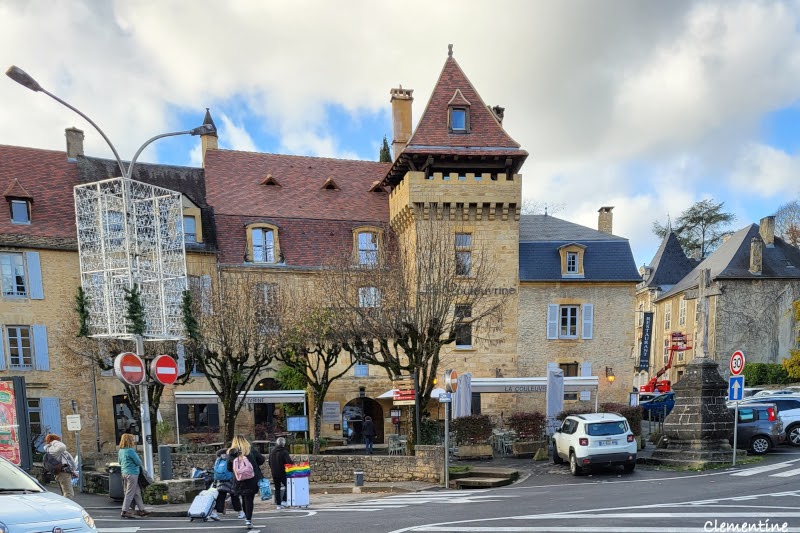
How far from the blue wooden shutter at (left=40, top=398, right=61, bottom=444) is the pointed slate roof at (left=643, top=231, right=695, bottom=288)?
151 ft

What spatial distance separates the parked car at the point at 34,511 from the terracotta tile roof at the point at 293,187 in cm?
2218

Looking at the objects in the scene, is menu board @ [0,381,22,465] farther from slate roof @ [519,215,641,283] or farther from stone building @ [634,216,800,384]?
stone building @ [634,216,800,384]

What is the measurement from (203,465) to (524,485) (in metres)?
9.72

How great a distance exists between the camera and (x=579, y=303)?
28.7m

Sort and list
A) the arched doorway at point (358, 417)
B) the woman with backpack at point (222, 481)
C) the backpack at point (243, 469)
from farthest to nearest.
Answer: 1. the arched doorway at point (358, 417)
2. the woman with backpack at point (222, 481)
3. the backpack at point (243, 469)

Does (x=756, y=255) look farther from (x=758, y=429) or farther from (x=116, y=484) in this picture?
(x=116, y=484)

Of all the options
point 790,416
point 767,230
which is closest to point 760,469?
point 790,416

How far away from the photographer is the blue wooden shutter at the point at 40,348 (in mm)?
23672

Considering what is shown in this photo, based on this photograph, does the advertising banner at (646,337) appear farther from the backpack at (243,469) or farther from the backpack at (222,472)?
the backpack at (243,469)

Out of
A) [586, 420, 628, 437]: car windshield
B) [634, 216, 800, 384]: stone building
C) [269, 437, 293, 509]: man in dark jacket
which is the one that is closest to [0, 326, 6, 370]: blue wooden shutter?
[269, 437, 293, 509]: man in dark jacket

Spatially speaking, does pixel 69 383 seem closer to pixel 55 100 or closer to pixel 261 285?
pixel 261 285

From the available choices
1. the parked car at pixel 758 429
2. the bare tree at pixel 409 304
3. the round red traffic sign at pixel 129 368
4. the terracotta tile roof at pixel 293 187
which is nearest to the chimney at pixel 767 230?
the terracotta tile roof at pixel 293 187

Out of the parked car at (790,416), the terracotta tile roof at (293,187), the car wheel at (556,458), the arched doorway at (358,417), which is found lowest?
the arched doorway at (358,417)

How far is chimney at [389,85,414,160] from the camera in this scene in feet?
111
